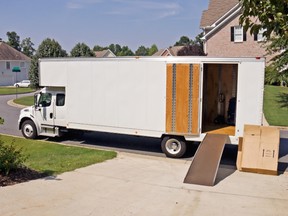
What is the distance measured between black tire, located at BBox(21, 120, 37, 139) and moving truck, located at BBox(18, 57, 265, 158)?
0.29 feet

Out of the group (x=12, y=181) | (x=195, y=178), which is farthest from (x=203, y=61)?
(x=12, y=181)

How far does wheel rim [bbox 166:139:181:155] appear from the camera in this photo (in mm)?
11320

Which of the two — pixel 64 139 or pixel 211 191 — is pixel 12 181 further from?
pixel 64 139

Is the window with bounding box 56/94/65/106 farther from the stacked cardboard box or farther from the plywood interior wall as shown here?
the stacked cardboard box

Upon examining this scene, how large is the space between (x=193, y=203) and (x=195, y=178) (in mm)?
1773

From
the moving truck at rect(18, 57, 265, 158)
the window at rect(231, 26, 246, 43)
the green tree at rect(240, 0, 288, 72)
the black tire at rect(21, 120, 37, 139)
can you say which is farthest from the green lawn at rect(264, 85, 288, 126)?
the green tree at rect(240, 0, 288, 72)

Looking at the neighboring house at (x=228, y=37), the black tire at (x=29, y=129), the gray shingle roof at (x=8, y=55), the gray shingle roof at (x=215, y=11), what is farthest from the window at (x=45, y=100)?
the gray shingle roof at (x=8, y=55)

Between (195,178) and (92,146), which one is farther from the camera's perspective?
(92,146)

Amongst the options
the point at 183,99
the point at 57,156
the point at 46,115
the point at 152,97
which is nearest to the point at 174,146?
the point at 183,99

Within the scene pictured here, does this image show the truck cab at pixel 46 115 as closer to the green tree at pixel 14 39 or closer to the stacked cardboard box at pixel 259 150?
the stacked cardboard box at pixel 259 150

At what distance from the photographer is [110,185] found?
7.66 metres

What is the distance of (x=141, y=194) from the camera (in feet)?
23.2

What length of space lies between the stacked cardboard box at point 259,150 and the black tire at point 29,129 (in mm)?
8620

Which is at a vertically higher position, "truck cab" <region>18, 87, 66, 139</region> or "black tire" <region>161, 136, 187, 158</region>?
"truck cab" <region>18, 87, 66, 139</region>
